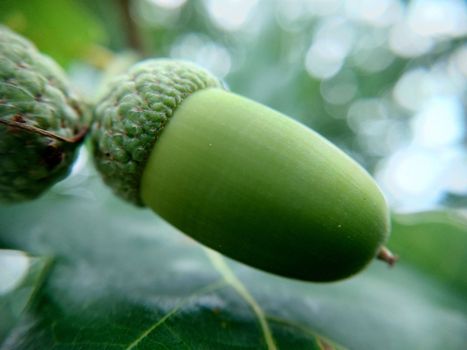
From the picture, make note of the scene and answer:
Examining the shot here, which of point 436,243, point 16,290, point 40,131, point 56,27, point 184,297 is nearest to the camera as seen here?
point 40,131

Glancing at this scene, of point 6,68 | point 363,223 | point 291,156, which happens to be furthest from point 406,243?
point 6,68

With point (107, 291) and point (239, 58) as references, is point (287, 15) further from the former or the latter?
point (107, 291)

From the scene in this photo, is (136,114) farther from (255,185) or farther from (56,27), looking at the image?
(56,27)

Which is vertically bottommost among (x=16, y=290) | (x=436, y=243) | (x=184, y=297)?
(x=16, y=290)

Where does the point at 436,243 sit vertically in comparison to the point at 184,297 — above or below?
above

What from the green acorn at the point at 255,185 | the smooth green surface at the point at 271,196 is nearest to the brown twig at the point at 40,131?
the green acorn at the point at 255,185

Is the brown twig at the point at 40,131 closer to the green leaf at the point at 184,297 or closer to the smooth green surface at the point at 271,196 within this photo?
the smooth green surface at the point at 271,196

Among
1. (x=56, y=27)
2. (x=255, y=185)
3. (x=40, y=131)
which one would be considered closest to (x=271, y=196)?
(x=255, y=185)

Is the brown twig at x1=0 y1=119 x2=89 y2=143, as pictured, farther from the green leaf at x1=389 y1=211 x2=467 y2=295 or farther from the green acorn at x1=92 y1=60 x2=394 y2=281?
the green leaf at x1=389 y1=211 x2=467 y2=295

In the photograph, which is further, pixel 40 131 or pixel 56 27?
pixel 56 27
